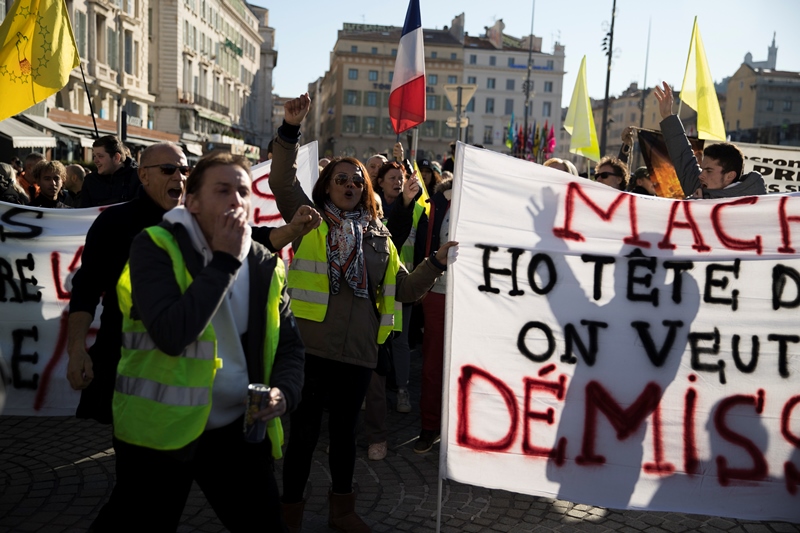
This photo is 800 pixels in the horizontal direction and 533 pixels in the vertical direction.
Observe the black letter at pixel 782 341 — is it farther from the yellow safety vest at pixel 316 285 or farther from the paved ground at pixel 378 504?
the yellow safety vest at pixel 316 285

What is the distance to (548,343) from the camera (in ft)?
12.3

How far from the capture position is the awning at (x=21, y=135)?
779 inches

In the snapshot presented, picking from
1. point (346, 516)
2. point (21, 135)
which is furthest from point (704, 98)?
point (21, 135)

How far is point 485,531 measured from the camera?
3977 mm

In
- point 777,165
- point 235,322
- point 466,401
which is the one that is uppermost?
point 777,165

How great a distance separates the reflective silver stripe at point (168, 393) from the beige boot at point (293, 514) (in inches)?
59.8

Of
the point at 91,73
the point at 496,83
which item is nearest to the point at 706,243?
the point at 91,73

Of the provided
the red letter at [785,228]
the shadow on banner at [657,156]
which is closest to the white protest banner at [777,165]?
the shadow on banner at [657,156]

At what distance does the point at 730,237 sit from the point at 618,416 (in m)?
1.00

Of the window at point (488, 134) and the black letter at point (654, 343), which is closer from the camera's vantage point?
the black letter at point (654, 343)

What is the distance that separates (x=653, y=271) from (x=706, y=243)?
29 centimetres

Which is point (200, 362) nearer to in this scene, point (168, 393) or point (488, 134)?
point (168, 393)

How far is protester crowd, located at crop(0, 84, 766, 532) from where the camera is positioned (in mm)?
2379

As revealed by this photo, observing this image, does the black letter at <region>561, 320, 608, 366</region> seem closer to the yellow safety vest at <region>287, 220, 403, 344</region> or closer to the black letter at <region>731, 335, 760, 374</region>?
the black letter at <region>731, 335, 760, 374</region>
